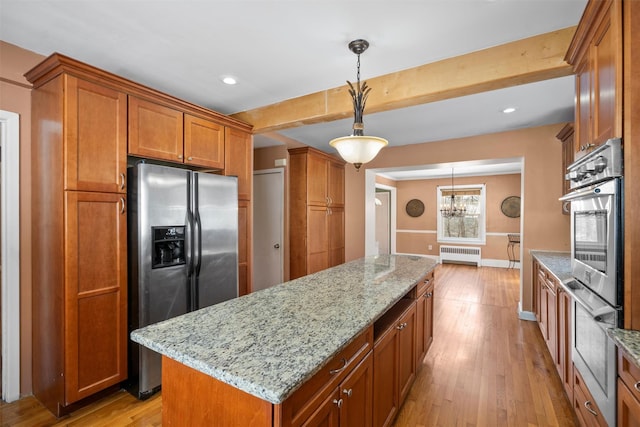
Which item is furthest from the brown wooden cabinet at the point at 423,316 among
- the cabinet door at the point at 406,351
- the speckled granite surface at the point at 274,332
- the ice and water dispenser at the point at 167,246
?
the ice and water dispenser at the point at 167,246

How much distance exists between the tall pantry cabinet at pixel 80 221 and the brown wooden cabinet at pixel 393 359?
1.84 meters

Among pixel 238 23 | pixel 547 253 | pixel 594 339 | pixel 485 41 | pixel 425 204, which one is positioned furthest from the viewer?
pixel 425 204

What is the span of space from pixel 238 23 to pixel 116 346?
235 centimetres

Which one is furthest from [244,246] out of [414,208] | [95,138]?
[414,208]

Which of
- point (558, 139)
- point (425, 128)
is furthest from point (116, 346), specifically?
point (558, 139)

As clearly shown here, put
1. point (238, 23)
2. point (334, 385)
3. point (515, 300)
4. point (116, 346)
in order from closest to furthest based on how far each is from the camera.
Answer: point (334, 385) < point (238, 23) < point (116, 346) < point (515, 300)

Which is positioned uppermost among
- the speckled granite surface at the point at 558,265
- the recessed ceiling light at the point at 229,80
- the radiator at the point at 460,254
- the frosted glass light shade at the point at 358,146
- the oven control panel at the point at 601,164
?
the recessed ceiling light at the point at 229,80

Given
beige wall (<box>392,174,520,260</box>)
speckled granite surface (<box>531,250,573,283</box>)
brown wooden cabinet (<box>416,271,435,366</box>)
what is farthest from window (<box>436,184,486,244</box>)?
brown wooden cabinet (<box>416,271,435,366</box>)

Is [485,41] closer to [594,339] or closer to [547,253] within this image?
[594,339]

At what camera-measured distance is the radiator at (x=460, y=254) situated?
7.58 meters

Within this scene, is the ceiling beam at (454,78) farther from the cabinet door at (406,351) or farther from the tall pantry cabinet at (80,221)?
the cabinet door at (406,351)

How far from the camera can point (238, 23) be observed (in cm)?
182

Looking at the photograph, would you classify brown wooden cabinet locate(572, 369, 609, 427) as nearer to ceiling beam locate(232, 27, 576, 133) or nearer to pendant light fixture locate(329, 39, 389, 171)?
pendant light fixture locate(329, 39, 389, 171)

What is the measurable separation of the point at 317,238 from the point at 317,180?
35.1 inches
